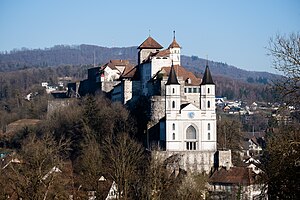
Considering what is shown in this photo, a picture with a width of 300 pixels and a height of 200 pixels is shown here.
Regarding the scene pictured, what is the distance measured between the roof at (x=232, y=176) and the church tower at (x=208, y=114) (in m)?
2.98

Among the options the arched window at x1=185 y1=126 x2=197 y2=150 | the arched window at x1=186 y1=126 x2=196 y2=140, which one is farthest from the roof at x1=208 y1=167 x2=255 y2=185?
the arched window at x1=186 y1=126 x2=196 y2=140

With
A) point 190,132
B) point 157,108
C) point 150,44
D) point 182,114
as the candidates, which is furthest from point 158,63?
point 190,132

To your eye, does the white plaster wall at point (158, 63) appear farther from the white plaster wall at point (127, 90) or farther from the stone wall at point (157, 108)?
the white plaster wall at point (127, 90)

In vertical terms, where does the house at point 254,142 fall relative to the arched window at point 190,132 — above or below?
below

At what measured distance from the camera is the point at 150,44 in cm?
6203

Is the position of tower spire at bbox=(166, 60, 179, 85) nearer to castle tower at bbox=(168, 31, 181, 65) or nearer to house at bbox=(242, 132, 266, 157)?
castle tower at bbox=(168, 31, 181, 65)

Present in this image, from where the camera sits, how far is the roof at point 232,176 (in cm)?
4475

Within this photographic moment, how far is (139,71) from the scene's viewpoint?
6091 cm

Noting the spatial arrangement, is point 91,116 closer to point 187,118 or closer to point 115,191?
point 187,118

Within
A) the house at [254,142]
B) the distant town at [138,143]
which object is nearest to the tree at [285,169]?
the distant town at [138,143]

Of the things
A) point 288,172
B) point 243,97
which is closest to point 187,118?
point 288,172

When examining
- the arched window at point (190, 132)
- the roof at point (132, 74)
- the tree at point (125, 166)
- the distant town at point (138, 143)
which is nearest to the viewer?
the distant town at point (138, 143)

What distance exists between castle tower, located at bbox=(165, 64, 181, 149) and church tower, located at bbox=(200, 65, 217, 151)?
1.85 m

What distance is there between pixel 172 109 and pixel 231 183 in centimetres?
839
